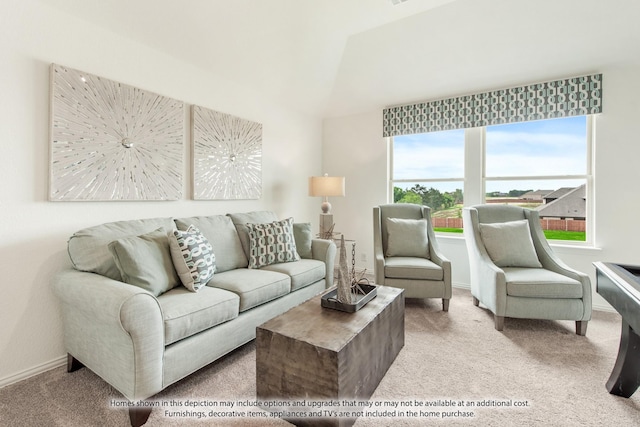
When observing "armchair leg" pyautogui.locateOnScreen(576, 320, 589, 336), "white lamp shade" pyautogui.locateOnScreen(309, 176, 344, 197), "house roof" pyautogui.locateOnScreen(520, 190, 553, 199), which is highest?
"white lamp shade" pyautogui.locateOnScreen(309, 176, 344, 197)

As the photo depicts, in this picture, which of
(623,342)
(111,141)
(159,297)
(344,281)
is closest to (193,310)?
(159,297)

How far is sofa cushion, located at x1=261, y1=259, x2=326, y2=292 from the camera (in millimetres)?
2557

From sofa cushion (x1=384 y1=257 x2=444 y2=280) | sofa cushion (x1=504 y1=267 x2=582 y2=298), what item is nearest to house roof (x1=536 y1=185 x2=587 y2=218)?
sofa cushion (x1=504 y1=267 x2=582 y2=298)

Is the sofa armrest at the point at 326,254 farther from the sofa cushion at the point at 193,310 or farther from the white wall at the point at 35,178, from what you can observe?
the white wall at the point at 35,178

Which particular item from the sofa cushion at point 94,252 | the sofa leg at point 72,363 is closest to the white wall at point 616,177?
the sofa cushion at point 94,252

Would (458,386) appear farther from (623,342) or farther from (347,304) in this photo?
(623,342)

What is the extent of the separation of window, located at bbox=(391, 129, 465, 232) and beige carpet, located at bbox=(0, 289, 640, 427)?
70.8 inches

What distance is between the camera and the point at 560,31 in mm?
2746

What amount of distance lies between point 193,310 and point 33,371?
3.86 ft

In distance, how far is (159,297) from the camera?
6.05 ft

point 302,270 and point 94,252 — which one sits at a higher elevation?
point 94,252

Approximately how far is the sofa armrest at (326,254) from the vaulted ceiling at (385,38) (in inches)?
77.4

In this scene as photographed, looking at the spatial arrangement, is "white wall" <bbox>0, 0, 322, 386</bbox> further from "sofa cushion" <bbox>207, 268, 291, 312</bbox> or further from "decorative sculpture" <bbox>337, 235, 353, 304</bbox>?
"decorative sculpture" <bbox>337, 235, 353, 304</bbox>

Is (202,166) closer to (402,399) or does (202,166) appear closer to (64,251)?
(64,251)
